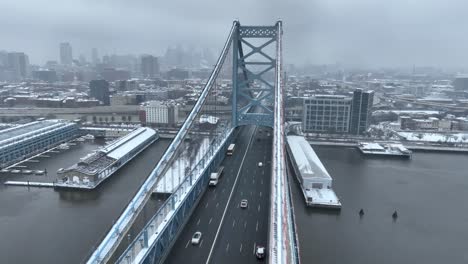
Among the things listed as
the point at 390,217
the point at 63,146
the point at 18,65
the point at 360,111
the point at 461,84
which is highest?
the point at 18,65

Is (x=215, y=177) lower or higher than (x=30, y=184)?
higher

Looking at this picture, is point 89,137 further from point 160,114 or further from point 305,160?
point 305,160

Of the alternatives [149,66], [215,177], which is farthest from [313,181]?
[149,66]

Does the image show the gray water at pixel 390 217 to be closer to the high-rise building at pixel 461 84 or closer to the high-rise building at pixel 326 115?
the high-rise building at pixel 326 115

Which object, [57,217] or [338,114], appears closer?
[57,217]

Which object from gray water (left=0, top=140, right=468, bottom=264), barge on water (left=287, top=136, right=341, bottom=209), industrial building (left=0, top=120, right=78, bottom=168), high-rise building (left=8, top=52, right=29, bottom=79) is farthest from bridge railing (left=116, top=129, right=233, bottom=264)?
high-rise building (left=8, top=52, right=29, bottom=79)

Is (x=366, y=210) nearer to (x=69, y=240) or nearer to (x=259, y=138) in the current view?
(x=259, y=138)

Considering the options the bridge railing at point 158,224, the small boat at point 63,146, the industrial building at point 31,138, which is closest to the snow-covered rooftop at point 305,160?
the bridge railing at point 158,224
